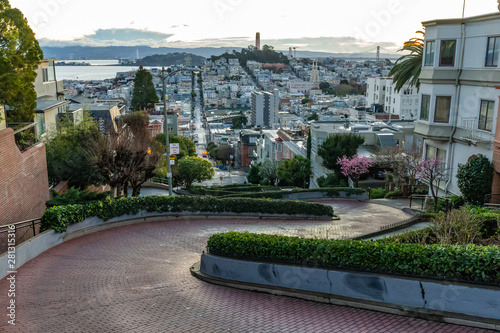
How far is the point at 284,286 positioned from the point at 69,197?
378 inches

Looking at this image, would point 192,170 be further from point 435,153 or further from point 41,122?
point 435,153

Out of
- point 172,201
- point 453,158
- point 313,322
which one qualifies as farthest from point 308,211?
point 313,322

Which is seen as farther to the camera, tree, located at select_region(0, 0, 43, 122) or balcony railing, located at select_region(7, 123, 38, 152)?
balcony railing, located at select_region(7, 123, 38, 152)

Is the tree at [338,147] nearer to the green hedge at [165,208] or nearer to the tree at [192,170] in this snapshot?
the tree at [192,170]

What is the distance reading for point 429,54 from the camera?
22.4m

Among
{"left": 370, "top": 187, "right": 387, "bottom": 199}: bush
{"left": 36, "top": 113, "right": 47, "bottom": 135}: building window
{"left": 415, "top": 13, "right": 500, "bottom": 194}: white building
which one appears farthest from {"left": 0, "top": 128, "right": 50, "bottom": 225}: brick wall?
{"left": 370, "top": 187, "right": 387, "bottom": 199}: bush

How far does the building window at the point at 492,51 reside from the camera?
63.4ft

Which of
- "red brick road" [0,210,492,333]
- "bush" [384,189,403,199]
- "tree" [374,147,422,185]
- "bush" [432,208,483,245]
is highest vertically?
"bush" [432,208,483,245]

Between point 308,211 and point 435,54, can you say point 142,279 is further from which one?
point 435,54

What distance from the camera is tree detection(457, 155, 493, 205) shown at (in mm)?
19047

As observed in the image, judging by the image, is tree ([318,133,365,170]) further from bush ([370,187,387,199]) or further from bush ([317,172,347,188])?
bush ([370,187,387,199])

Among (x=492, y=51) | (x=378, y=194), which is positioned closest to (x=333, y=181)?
(x=378, y=194)

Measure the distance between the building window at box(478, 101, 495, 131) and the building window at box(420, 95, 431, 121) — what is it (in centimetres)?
285

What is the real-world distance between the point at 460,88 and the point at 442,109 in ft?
4.34
